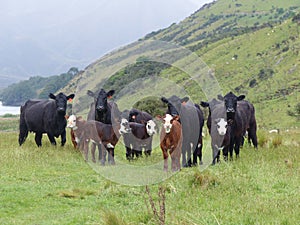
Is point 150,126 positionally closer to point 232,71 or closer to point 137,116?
point 137,116

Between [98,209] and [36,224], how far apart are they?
51.3 inches

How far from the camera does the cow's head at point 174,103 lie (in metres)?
14.9

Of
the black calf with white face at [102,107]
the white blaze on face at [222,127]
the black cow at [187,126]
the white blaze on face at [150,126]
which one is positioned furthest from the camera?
the black calf with white face at [102,107]

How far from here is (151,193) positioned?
10461mm

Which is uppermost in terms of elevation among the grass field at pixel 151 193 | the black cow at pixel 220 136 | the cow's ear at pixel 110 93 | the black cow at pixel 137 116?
the cow's ear at pixel 110 93

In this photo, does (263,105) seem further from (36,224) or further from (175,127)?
(36,224)

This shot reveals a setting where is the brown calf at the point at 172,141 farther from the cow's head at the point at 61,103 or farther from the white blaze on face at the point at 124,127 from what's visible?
the cow's head at the point at 61,103

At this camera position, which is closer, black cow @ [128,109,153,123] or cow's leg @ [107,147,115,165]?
cow's leg @ [107,147,115,165]

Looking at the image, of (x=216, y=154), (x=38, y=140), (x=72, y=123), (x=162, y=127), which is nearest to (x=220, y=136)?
(x=216, y=154)

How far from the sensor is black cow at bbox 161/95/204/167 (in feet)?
49.4

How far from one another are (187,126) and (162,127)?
4.69 ft

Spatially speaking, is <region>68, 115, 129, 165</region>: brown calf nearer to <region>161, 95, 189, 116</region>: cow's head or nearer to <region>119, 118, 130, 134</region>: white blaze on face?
<region>119, 118, 130, 134</region>: white blaze on face

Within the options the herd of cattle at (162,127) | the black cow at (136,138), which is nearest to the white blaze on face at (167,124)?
the herd of cattle at (162,127)

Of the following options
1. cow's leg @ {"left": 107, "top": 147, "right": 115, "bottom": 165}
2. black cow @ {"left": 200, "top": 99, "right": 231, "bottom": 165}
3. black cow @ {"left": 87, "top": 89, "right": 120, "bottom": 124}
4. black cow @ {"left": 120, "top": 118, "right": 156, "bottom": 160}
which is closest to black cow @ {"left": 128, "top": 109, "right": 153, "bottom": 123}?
black cow @ {"left": 87, "top": 89, "right": 120, "bottom": 124}
